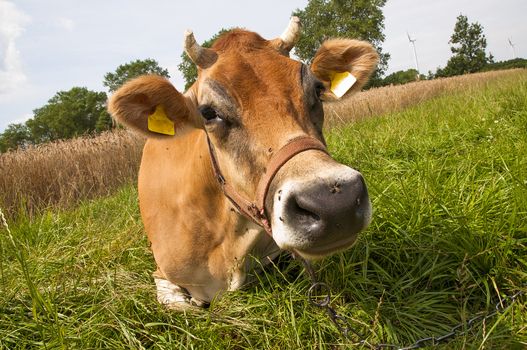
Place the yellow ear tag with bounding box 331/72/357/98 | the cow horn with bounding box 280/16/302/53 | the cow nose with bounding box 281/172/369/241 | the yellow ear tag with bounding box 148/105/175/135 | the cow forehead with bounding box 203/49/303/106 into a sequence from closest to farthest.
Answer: the cow nose with bounding box 281/172/369/241, the cow forehead with bounding box 203/49/303/106, the yellow ear tag with bounding box 148/105/175/135, the cow horn with bounding box 280/16/302/53, the yellow ear tag with bounding box 331/72/357/98

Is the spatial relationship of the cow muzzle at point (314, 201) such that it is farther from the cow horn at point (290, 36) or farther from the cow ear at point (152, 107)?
the cow horn at point (290, 36)

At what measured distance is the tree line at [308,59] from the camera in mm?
46312

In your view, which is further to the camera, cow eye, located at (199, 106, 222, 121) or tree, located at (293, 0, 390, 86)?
tree, located at (293, 0, 390, 86)

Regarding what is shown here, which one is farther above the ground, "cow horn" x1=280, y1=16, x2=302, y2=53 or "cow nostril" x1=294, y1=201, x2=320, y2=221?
"cow horn" x1=280, y1=16, x2=302, y2=53

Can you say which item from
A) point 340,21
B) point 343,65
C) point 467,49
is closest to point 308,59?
point 340,21

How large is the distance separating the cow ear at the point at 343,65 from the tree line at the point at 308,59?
138 feet

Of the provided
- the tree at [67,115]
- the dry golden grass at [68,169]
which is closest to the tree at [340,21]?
the tree at [67,115]

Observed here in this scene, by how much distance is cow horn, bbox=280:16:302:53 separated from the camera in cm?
275

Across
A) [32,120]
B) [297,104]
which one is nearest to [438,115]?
[297,104]

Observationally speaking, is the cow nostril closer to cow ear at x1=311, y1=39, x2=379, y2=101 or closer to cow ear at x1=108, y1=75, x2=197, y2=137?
cow ear at x1=108, y1=75, x2=197, y2=137

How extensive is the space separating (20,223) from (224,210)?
3094 mm

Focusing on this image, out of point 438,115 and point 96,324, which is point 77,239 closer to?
point 96,324

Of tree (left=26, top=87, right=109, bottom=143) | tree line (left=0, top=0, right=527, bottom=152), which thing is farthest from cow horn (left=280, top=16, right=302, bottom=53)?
tree (left=26, top=87, right=109, bottom=143)

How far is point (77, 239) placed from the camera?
4184 millimetres
